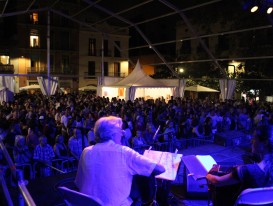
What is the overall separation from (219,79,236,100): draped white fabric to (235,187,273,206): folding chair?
15.8 meters

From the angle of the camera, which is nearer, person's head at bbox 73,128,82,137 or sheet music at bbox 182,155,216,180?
sheet music at bbox 182,155,216,180

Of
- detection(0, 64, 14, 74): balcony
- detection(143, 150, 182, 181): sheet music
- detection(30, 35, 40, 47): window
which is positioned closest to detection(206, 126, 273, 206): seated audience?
detection(143, 150, 182, 181): sheet music

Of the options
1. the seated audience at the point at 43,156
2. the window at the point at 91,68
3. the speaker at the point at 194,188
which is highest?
the window at the point at 91,68

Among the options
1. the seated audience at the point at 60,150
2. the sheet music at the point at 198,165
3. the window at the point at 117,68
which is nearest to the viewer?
the sheet music at the point at 198,165

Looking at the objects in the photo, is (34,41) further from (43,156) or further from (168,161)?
(168,161)

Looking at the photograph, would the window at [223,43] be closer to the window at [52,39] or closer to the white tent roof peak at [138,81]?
the white tent roof peak at [138,81]

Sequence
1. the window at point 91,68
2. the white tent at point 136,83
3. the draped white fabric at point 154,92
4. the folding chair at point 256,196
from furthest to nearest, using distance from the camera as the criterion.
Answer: the window at point 91,68 → the draped white fabric at point 154,92 → the white tent at point 136,83 → the folding chair at point 256,196

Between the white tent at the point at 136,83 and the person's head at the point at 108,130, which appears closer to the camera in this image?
the person's head at the point at 108,130

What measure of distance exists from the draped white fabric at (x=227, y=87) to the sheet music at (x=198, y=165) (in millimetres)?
14782

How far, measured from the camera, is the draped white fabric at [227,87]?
58.7 ft

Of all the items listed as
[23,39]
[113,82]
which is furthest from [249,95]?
[23,39]

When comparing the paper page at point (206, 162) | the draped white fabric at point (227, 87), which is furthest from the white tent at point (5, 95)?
the paper page at point (206, 162)

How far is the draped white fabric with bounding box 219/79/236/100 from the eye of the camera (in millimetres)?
17906

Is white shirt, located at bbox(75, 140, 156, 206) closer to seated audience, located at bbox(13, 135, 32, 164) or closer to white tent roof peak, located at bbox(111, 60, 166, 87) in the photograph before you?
seated audience, located at bbox(13, 135, 32, 164)
